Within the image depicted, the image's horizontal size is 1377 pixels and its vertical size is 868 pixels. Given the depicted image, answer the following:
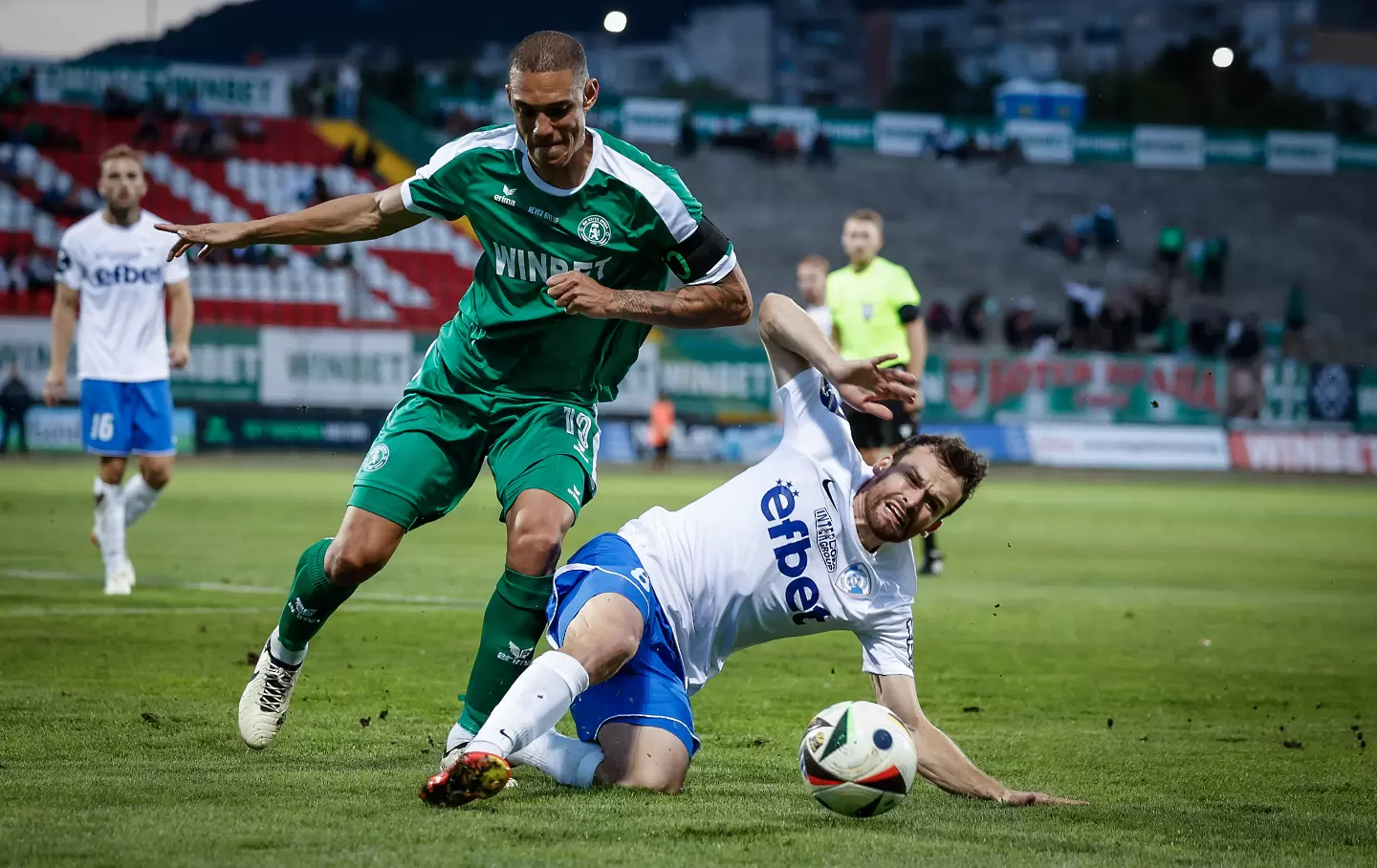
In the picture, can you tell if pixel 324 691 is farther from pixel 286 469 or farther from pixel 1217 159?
pixel 1217 159

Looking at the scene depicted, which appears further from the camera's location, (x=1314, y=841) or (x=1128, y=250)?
(x=1128, y=250)

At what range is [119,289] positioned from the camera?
35.5ft

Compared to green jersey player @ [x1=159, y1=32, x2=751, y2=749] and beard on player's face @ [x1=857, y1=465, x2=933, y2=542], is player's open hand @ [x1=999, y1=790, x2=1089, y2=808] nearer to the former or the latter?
beard on player's face @ [x1=857, y1=465, x2=933, y2=542]

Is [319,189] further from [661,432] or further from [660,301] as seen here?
[660,301]

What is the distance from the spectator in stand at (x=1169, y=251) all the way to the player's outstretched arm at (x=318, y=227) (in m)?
38.8

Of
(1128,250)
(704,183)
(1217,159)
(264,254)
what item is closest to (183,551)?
(264,254)

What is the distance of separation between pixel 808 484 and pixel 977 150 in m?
41.7

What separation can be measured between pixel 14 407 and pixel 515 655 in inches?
996

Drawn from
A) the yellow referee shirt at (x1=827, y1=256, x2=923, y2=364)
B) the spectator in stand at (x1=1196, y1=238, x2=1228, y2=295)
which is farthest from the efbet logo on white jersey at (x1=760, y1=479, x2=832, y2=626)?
the spectator in stand at (x1=1196, y1=238, x2=1228, y2=295)

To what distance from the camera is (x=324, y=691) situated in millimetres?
6926

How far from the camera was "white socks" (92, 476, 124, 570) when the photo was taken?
1038 cm

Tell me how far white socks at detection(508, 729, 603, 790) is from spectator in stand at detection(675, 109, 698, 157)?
37710 millimetres

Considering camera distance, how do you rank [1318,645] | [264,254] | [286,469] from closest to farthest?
[1318,645]
[286,469]
[264,254]

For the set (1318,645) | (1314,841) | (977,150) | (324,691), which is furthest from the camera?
(977,150)
